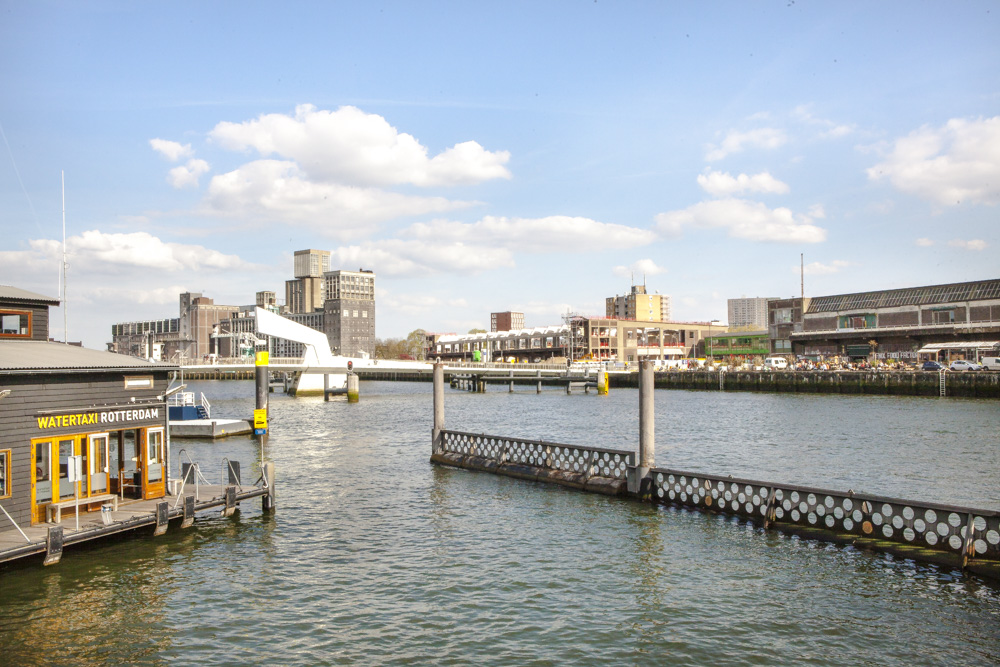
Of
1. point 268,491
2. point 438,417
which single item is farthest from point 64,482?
point 438,417

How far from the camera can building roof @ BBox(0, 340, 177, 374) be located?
18.4 m

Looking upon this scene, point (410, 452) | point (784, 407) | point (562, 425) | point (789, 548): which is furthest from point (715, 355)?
point (789, 548)

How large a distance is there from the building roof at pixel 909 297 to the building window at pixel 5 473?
127 m

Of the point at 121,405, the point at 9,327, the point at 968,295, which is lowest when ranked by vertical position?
the point at 121,405

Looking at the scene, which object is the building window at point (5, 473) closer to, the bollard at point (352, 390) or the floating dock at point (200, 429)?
the floating dock at point (200, 429)

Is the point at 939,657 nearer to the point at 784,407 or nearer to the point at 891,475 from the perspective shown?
the point at 891,475

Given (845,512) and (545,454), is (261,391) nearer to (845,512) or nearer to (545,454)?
(545,454)

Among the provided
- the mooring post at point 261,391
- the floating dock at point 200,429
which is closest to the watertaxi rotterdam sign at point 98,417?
the mooring post at point 261,391

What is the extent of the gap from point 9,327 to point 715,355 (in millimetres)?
169458

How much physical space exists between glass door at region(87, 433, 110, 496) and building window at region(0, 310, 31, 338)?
4.74 metres

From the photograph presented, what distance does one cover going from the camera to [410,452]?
40531mm

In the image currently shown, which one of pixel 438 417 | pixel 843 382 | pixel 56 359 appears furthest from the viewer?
pixel 843 382

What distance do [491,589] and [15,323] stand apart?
16.9 m

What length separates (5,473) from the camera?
690 inches
